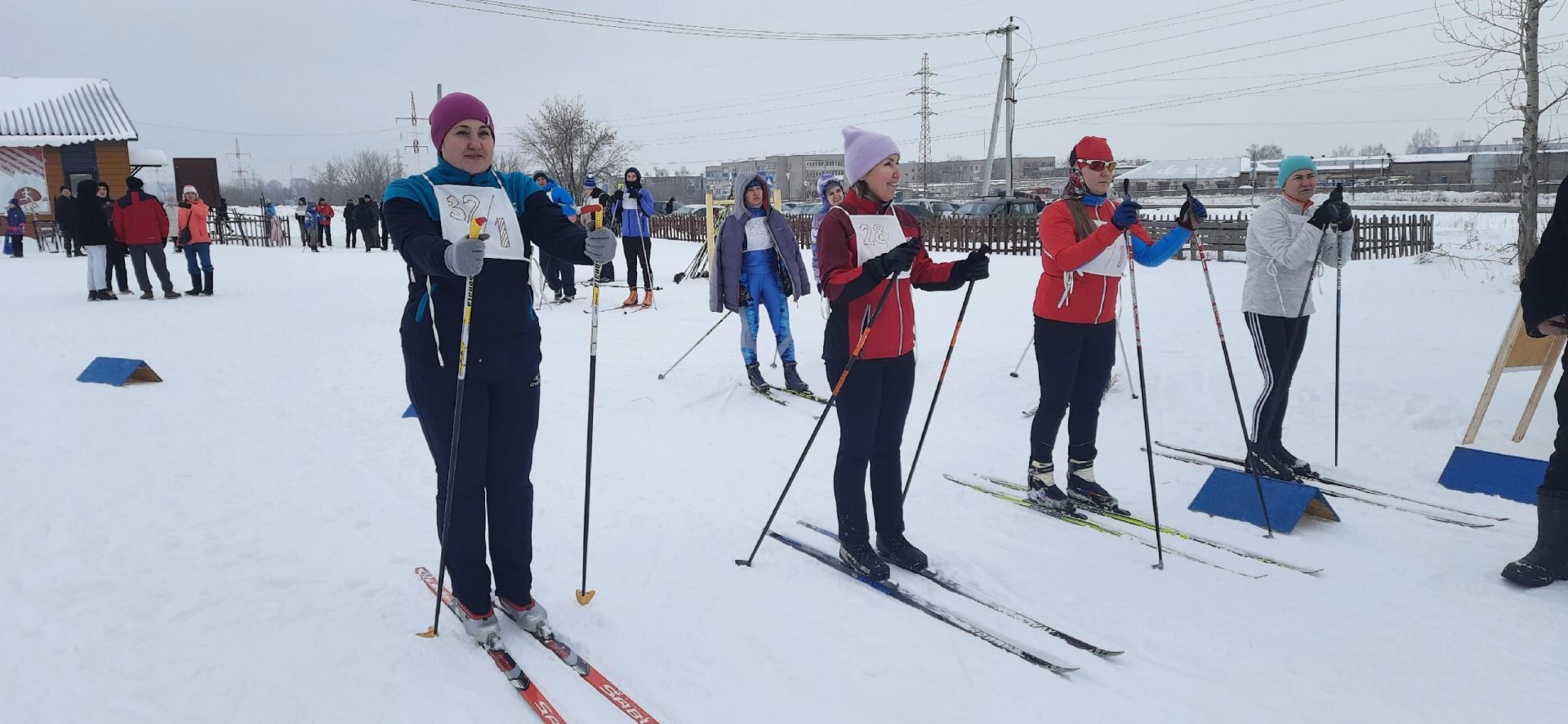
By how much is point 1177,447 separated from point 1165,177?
5923 cm

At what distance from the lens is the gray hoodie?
466 cm

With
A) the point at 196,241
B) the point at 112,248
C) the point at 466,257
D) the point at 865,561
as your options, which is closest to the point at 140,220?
the point at 112,248

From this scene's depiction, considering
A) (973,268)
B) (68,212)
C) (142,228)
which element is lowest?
(973,268)

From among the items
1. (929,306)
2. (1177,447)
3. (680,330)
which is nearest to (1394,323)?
(1177,447)

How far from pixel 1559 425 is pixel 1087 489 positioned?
1.81m

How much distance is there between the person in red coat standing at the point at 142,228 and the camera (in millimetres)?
11828

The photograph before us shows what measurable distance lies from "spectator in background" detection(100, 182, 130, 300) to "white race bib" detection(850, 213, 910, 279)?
484 inches

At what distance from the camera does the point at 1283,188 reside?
4.86m

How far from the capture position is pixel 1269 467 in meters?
4.80

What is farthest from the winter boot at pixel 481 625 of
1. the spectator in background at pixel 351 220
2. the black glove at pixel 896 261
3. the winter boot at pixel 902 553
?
the spectator in background at pixel 351 220

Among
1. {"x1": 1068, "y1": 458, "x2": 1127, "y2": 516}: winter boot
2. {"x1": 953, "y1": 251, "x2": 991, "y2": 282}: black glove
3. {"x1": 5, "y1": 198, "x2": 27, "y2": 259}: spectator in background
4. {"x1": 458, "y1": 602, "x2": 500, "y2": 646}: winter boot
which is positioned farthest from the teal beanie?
{"x1": 5, "y1": 198, "x2": 27, "y2": 259}: spectator in background

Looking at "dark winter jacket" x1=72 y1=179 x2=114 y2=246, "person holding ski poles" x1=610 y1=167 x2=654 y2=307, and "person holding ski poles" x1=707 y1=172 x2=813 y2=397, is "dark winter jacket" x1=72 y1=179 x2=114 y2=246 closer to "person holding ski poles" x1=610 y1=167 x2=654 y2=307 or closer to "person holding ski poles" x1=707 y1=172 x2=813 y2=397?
"person holding ski poles" x1=610 y1=167 x2=654 y2=307

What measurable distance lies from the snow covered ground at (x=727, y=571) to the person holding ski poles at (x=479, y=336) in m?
0.34

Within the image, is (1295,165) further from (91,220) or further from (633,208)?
(91,220)
